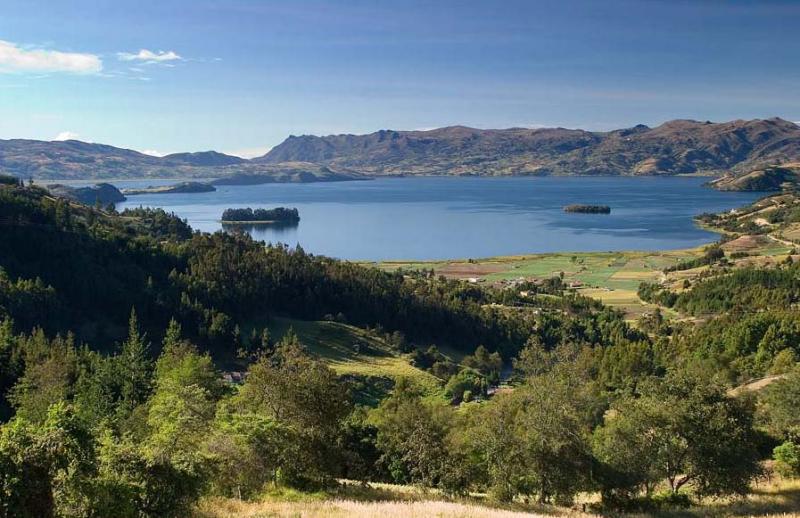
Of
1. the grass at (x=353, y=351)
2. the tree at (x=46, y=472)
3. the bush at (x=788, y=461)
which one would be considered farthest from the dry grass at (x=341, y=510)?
the grass at (x=353, y=351)

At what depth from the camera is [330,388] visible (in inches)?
1065

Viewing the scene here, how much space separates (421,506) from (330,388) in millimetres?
7037

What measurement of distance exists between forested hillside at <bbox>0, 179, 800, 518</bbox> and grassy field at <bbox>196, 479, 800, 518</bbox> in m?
1.00

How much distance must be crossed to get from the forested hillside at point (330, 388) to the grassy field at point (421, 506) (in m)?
1.00

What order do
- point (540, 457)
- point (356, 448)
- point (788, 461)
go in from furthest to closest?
point (356, 448) → point (788, 461) → point (540, 457)

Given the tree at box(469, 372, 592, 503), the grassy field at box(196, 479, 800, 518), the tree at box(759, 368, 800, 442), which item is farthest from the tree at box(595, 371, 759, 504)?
the tree at box(759, 368, 800, 442)

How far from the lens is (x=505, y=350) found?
101250mm

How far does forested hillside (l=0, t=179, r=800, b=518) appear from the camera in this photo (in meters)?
23.2

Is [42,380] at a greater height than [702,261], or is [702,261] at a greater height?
[42,380]

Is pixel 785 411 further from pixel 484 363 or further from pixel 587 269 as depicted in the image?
pixel 587 269

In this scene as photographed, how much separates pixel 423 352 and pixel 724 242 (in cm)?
14149

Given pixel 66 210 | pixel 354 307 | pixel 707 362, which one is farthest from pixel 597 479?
pixel 66 210

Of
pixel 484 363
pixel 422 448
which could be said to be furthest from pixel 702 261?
pixel 422 448

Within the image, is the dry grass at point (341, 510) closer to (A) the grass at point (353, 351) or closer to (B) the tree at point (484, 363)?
(A) the grass at point (353, 351)
